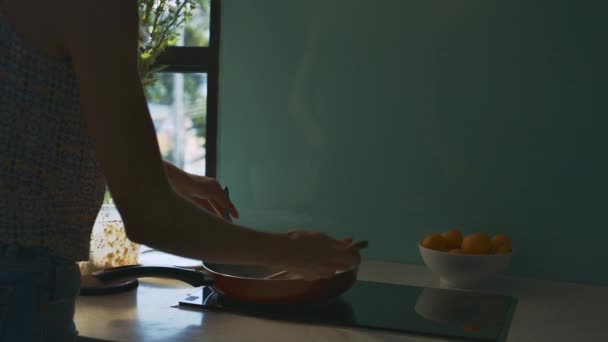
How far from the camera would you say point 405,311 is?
114 cm

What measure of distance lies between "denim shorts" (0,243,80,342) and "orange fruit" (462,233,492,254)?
79cm

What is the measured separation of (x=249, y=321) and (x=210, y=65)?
83cm

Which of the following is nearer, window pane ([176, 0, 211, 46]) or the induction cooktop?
the induction cooktop

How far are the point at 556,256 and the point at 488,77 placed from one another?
41cm

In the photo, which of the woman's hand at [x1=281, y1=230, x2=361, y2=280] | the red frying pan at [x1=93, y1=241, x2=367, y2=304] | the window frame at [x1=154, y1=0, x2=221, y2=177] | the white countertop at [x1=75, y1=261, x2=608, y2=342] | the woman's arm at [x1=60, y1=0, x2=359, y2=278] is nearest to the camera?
the woman's arm at [x1=60, y1=0, x2=359, y2=278]

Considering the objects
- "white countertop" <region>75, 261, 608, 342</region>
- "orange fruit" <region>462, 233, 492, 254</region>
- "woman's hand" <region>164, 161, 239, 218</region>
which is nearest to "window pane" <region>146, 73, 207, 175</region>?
"woman's hand" <region>164, 161, 239, 218</region>

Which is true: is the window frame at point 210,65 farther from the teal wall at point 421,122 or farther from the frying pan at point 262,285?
the frying pan at point 262,285

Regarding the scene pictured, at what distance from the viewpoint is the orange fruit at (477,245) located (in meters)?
1.31

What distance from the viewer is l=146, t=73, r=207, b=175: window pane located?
5.84 feet

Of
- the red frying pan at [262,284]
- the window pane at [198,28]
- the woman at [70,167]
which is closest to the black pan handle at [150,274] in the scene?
the red frying pan at [262,284]

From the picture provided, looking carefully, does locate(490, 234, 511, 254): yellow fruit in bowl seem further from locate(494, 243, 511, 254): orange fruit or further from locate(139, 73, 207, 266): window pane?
locate(139, 73, 207, 266): window pane

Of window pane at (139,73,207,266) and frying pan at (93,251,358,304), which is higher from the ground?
window pane at (139,73,207,266)

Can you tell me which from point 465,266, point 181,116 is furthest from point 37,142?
point 181,116

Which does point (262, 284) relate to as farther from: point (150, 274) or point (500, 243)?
point (500, 243)
